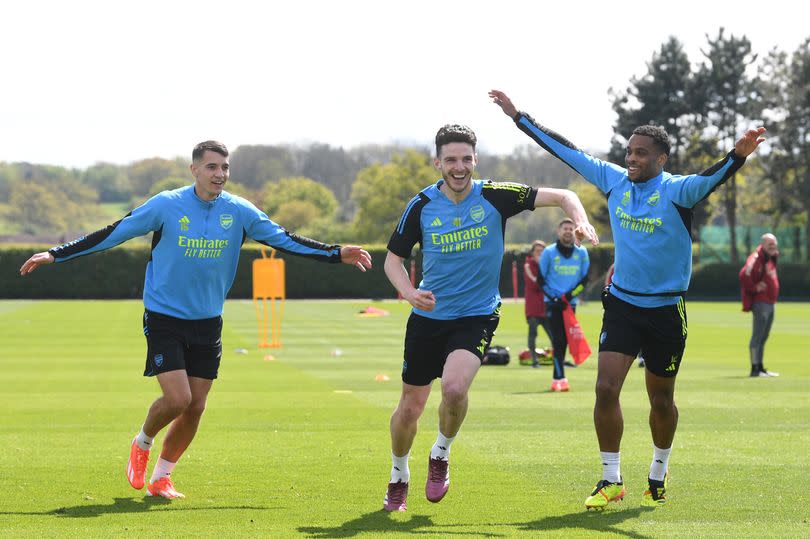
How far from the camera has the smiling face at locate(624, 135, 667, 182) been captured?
Answer: 8.44m

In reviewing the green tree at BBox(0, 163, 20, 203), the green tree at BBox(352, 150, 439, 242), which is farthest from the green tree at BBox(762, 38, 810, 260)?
the green tree at BBox(0, 163, 20, 203)

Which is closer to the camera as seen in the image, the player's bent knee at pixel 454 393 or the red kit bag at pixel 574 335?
the player's bent knee at pixel 454 393

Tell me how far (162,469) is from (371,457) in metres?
2.28

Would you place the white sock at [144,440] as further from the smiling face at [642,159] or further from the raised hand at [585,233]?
the smiling face at [642,159]

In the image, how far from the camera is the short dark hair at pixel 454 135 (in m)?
8.02

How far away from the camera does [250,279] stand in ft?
229

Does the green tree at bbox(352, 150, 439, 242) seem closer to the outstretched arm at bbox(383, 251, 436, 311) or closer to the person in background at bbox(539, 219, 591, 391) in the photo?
the person in background at bbox(539, 219, 591, 391)

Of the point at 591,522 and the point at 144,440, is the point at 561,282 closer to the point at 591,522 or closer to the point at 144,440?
the point at 144,440

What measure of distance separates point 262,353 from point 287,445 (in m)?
14.7

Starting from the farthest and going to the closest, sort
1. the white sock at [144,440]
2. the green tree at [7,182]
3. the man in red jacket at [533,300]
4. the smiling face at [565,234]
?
the green tree at [7,182] → the man in red jacket at [533,300] → the smiling face at [565,234] → the white sock at [144,440]

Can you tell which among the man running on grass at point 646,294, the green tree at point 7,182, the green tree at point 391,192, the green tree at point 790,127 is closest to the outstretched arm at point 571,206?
the man running on grass at point 646,294

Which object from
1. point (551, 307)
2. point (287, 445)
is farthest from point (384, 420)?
point (551, 307)

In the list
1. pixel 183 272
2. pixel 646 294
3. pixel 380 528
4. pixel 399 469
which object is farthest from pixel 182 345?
pixel 646 294

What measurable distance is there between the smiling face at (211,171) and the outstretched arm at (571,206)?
2065 millimetres
